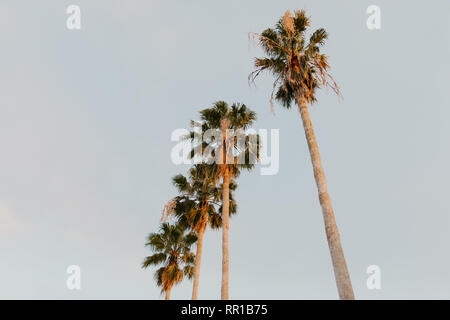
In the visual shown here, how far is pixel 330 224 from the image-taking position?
29.6 feet

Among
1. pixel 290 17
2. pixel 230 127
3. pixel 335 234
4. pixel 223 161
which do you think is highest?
pixel 290 17

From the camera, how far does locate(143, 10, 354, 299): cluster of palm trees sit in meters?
10.9

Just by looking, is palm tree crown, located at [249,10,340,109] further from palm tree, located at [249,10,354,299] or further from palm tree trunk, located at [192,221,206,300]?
palm tree trunk, located at [192,221,206,300]

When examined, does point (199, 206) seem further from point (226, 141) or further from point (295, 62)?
point (295, 62)

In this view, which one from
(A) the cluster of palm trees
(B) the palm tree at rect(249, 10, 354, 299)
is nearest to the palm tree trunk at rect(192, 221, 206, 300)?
(A) the cluster of palm trees

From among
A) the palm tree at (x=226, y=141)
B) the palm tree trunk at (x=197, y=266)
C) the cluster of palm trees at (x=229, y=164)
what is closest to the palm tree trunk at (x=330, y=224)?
the cluster of palm trees at (x=229, y=164)

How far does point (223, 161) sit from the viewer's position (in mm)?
17875

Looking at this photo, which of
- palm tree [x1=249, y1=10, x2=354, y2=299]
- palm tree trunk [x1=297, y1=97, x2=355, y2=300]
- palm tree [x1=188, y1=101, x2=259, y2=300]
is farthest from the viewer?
palm tree [x1=188, y1=101, x2=259, y2=300]

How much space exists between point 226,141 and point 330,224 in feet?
34.4
